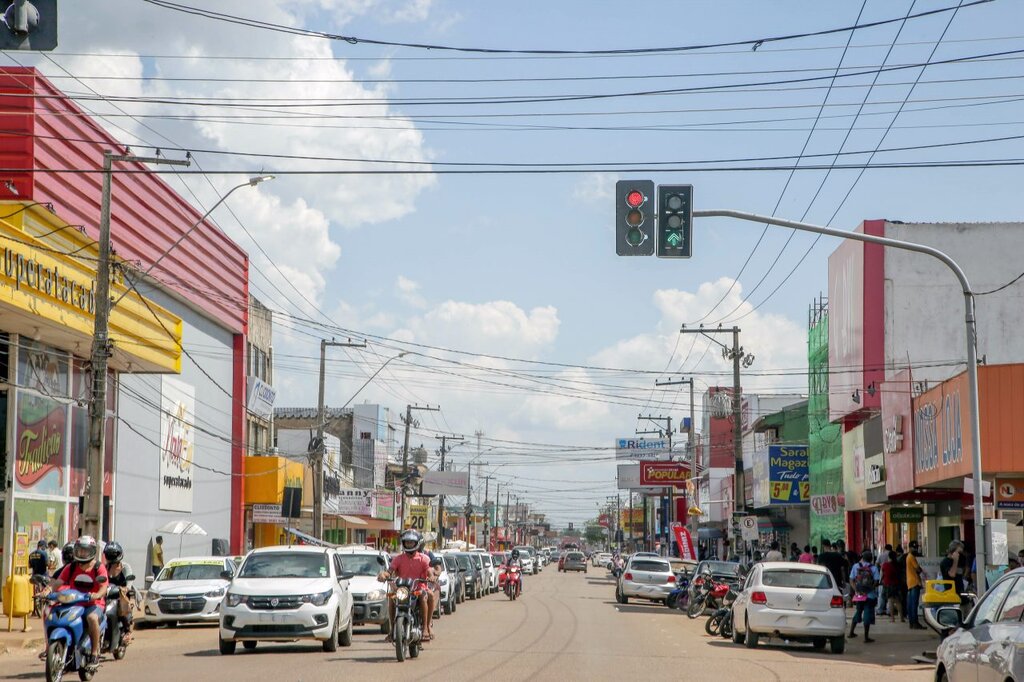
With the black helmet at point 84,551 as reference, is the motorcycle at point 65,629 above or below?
below

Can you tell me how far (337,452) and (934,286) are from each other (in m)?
41.7

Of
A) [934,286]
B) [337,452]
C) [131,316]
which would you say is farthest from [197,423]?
[337,452]

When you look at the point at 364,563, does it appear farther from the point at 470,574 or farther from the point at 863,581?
the point at 470,574

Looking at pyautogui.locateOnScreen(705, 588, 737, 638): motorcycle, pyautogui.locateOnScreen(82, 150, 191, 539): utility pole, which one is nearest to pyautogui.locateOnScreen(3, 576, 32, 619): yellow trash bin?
pyautogui.locateOnScreen(82, 150, 191, 539): utility pole

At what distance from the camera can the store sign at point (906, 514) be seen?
3753cm

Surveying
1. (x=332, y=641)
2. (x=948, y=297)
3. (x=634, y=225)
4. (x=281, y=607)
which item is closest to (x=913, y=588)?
(x=332, y=641)

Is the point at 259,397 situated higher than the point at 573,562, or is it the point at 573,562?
the point at 259,397

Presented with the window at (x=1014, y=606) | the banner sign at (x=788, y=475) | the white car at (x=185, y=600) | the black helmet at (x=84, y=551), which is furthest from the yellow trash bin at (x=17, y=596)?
the banner sign at (x=788, y=475)

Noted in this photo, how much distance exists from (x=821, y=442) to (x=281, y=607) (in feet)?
125

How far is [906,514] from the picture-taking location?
124 ft

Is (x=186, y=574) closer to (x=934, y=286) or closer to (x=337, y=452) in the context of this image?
(x=934, y=286)

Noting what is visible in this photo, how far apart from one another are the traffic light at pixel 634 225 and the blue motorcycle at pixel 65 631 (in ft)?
25.5

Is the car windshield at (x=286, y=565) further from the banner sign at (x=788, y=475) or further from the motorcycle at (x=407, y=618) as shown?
the banner sign at (x=788, y=475)

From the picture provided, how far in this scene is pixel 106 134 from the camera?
37844 millimetres
